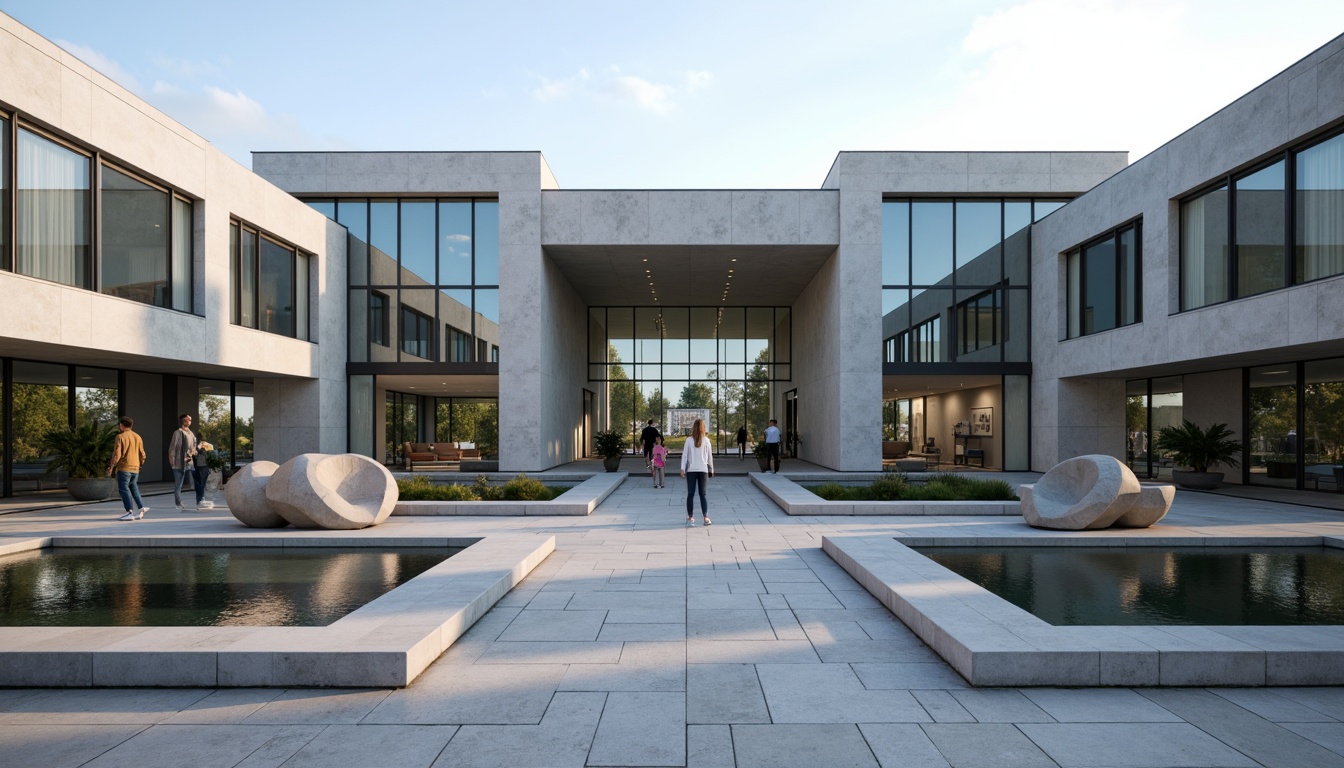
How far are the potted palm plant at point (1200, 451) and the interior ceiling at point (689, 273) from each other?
968 cm

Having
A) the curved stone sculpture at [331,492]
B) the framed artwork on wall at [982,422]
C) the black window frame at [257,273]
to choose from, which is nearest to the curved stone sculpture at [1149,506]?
the curved stone sculpture at [331,492]

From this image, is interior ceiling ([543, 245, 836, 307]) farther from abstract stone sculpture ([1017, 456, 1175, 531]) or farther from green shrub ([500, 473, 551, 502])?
abstract stone sculpture ([1017, 456, 1175, 531])

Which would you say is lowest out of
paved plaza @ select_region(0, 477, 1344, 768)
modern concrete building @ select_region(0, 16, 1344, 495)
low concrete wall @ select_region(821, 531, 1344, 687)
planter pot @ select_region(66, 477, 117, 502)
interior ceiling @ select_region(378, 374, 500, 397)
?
planter pot @ select_region(66, 477, 117, 502)

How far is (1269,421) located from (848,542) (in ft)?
48.0

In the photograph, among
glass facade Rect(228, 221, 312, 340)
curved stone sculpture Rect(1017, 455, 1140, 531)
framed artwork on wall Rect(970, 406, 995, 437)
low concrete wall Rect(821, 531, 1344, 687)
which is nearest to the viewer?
low concrete wall Rect(821, 531, 1344, 687)

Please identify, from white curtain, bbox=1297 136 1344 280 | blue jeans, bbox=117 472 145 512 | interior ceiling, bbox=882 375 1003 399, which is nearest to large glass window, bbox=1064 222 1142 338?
interior ceiling, bbox=882 375 1003 399

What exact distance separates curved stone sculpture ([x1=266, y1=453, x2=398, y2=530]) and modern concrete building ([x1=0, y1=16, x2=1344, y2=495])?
509cm

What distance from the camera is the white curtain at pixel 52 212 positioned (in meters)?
11.6

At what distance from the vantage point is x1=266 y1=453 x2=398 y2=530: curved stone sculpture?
10148 mm

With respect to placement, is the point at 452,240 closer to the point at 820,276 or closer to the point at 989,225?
the point at 820,276

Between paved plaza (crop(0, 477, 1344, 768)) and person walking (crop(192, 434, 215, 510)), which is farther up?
person walking (crop(192, 434, 215, 510))

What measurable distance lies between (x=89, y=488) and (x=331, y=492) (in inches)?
339

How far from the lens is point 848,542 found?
8945mm

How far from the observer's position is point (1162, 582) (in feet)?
24.6
